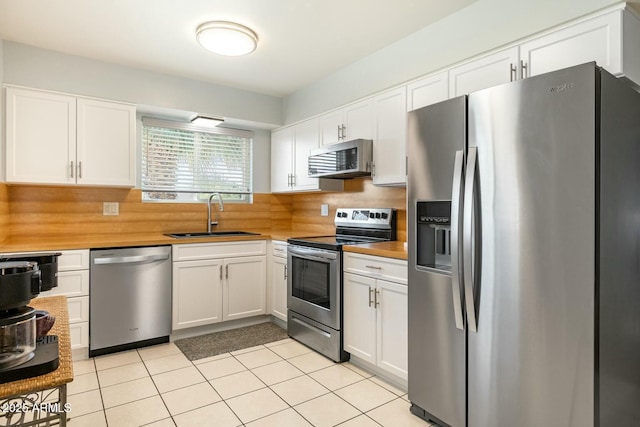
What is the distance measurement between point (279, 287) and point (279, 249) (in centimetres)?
37

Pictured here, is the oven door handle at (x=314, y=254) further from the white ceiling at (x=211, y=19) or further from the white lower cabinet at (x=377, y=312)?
the white ceiling at (x=211, y=19)

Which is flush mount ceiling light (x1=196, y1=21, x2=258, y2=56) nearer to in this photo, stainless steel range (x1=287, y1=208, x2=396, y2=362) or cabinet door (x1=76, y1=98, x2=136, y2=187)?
cabinet door (x1=76, y1=98, x2=136, y2=187)

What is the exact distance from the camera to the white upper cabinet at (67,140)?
298 centimetres

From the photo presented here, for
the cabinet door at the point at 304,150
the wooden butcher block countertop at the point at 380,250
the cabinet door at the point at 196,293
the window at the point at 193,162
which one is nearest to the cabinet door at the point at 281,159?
the cabinet door at the point at 304,150

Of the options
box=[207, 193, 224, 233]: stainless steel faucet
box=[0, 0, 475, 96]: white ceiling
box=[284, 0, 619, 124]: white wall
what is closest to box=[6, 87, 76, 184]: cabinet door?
box=[0, 0, 475, 96]: white ceiling

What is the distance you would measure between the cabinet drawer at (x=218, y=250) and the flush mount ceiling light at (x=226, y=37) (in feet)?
5.52

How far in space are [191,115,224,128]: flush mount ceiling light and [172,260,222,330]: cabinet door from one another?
56.9 inches

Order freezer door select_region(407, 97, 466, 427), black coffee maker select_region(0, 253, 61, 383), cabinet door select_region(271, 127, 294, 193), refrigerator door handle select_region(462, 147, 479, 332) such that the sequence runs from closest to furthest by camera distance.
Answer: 1. black coffee maker select_region(0, 253, 61, 383)
2. refrigerator door handle select_region(462, 147, 479, 332)
3. freezer door select_region(407, 97, 466, 427)
4. cabinet door select_region(271, 127, 294, 193)

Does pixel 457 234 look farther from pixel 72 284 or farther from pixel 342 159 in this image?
pixel 72 284

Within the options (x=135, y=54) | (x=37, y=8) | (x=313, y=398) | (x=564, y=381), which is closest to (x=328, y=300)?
(x=313, y=398)

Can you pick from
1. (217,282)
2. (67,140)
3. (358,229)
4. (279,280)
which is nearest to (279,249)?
(279,280)

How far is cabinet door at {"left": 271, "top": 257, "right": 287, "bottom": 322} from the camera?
3650mm

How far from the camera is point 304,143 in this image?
400 centimetres

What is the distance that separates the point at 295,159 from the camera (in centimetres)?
415
